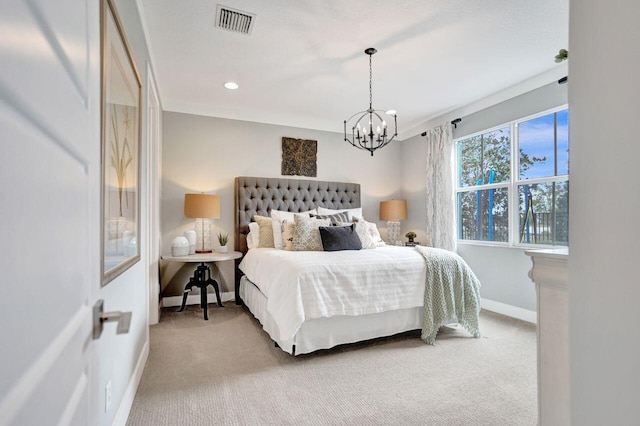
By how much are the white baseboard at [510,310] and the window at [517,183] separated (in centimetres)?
73

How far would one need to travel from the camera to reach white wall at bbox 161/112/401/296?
4250 mm

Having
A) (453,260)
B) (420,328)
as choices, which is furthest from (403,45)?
(420,328)

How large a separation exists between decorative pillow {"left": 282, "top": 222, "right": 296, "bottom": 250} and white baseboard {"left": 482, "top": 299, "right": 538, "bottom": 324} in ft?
8.24

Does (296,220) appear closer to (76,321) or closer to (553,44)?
(553,44)

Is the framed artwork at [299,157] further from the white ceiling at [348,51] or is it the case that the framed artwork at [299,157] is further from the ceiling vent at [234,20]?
the ceiling vent at [234,20]

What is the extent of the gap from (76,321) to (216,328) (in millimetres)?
2981

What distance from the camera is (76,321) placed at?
591 millimetres

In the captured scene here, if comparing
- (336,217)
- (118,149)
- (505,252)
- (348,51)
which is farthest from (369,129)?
(118,149)

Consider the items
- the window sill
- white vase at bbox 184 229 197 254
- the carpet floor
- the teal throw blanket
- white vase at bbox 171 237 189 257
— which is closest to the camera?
the carpet floor

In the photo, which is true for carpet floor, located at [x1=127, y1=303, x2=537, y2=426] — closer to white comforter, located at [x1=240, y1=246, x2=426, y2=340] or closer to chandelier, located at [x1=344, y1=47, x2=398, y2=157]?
white comforter, located at [x1=240, y1=246, x2=426, y2=340]

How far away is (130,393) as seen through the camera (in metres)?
1.92

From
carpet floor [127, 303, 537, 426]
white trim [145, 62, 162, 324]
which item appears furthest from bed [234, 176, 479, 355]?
white trim [145, 62, 162, 324]

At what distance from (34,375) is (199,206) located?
3.72 metres

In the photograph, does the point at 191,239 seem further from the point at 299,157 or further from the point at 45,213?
the point at 45,213
